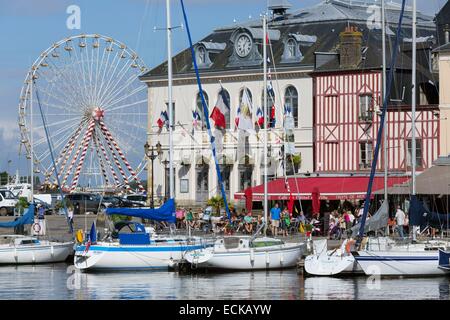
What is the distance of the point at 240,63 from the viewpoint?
85.4m

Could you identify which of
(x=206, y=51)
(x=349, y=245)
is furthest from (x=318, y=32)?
(x=349, y=245)

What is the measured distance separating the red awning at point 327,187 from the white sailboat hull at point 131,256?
17178 mm

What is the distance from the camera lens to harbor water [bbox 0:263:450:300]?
44.5 meters

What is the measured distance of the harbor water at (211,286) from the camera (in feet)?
146

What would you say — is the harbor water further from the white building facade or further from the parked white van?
the parked white van

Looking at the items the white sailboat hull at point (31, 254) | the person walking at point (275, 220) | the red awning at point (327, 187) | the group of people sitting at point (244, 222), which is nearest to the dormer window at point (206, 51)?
the red awning at point (327, 187)

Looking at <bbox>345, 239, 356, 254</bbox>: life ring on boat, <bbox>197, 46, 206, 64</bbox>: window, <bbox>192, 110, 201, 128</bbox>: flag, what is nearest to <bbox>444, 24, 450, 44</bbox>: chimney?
<bbox>192, 110, 201, 128</bbox>: flag

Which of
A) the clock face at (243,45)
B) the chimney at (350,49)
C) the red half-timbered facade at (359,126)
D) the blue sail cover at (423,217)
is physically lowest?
the blue sail cover at (423,217)

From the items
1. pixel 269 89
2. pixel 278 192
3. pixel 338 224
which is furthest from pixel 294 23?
pixel 338 224

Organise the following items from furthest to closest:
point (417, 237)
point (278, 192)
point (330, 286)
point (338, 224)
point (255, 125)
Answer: point (255, 125), point (278, 192), point (338, 224), point (417, 237), point (330, 286)

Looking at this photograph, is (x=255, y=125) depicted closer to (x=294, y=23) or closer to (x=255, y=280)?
(x=294, y=23)

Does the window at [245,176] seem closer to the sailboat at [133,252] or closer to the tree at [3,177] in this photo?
the sailboat at [133,252]

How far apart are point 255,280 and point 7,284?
786 cm

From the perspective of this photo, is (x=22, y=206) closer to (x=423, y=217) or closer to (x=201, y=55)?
(x=201, y=55)
